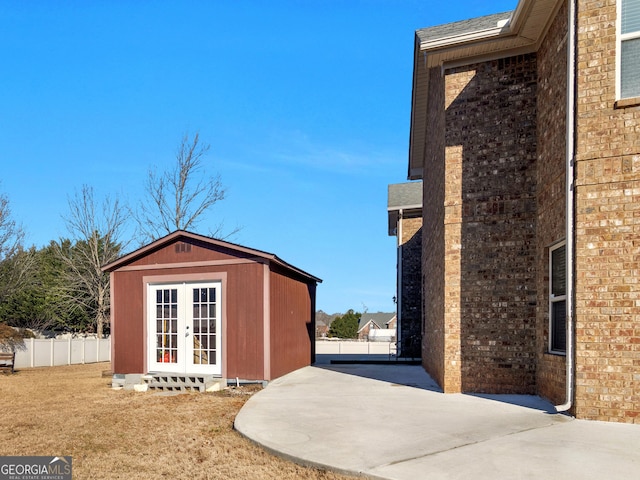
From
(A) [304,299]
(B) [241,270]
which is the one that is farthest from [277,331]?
(A) [304,299]

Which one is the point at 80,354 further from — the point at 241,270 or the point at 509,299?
the point at 509,299

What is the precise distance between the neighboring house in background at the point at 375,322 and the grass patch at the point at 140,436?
58057 millimetres

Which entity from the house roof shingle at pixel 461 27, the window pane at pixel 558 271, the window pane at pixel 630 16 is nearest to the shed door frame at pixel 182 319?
the house roof shingle at pixel 461 27

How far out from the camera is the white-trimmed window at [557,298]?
654cm

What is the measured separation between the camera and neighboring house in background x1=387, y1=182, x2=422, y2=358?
17.2 metres

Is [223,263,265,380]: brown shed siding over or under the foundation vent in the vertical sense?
under

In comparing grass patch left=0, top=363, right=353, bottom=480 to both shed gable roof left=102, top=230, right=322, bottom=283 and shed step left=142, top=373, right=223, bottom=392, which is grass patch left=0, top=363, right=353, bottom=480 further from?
shed gable roof left=102, top=230, right=322, bottom=283

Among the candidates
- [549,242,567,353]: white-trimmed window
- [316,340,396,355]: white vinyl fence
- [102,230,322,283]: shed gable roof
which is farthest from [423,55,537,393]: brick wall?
[316,340,396,355]: white vinyl fence

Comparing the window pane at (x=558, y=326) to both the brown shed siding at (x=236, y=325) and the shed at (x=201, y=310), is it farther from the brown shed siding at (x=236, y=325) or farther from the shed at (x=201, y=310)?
the brown shed siding at (x=236, y=325)

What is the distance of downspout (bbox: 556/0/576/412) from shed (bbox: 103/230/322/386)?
587 cm

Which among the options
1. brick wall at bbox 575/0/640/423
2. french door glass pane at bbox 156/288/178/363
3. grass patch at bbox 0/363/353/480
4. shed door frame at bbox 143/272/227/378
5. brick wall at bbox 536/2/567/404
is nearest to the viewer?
grass patch at bbox 0/363/353/480

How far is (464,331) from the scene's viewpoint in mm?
7812

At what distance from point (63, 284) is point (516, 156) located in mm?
26069

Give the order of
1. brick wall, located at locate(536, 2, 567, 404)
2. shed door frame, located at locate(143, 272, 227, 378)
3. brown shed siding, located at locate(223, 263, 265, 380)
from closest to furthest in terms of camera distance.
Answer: brick wall, located at locate(536, 2, 567, 404) < brown shed siding, located at locate(223, 263, 265, 380) < shed door frame, located at locate(143, 272, 227, 378)
